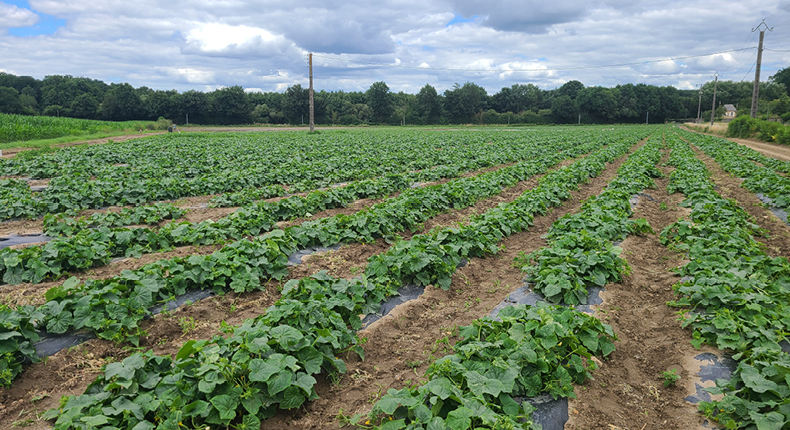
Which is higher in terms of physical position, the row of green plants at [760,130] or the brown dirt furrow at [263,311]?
the row of green plants at [760,130]

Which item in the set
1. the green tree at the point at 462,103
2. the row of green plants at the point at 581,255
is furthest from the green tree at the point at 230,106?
the row of green plants at the point at 581,255

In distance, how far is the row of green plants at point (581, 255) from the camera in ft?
19.1

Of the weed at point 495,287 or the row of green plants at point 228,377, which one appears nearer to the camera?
the row of green plants at point 228,377

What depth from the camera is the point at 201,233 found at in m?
7.96

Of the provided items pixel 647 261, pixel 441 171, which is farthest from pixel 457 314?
pixel 441 171

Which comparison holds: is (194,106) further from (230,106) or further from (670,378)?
(670,378)

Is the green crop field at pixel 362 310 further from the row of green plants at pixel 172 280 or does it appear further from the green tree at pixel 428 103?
the green tree at pixel 428 103

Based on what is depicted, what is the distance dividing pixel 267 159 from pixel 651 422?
18.2m

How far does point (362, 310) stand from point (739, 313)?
14.2ft

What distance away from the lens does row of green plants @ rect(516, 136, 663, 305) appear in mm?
5820

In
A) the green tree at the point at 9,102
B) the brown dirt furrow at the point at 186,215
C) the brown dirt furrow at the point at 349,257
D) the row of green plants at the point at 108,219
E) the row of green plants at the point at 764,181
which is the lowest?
the brown dirt furrow at the point at 349,257

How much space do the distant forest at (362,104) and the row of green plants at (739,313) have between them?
80994 millimetres

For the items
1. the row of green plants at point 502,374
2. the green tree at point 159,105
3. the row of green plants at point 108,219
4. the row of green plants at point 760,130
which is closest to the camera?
the row of green plants at point 502,374

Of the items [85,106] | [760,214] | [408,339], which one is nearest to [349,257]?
[408,339]
